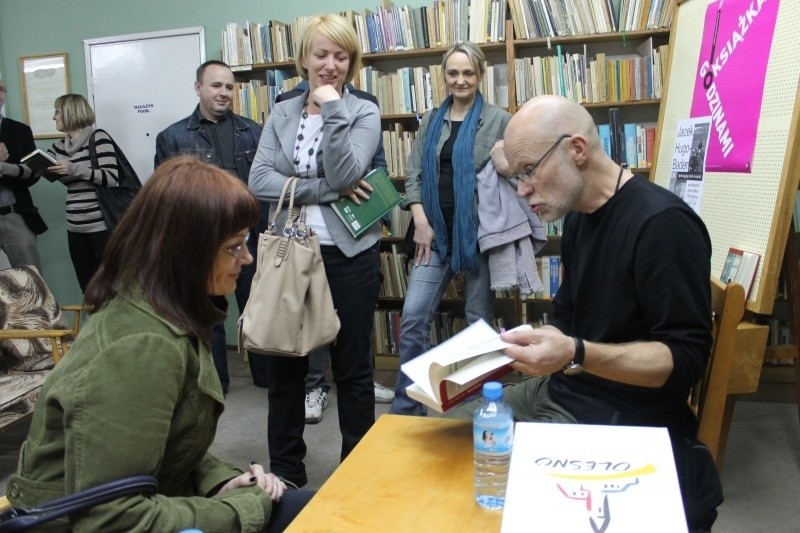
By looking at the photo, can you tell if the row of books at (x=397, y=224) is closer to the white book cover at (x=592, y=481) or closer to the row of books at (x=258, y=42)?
the row of books at (x=258, y=42)

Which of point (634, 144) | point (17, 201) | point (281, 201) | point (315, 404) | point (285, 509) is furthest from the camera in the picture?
point (17, 201)

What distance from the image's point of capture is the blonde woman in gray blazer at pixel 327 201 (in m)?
2.21

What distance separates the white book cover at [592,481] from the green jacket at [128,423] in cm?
54

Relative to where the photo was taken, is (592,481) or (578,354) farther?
(578,354)

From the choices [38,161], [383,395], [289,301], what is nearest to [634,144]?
[383,395]

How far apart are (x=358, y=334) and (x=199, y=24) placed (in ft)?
9.98

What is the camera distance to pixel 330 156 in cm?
212

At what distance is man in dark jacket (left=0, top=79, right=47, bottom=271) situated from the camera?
4.16m

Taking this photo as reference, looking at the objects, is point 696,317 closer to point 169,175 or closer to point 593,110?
point 169,175

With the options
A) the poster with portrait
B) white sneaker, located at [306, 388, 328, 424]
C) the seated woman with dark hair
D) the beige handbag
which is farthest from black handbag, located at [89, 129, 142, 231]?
the seated woman with dark hair

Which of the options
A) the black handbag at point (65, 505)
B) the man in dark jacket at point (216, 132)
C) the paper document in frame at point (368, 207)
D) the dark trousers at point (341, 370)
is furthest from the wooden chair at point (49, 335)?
the black handbag at point (65, 505)

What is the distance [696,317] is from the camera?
52.9 inches

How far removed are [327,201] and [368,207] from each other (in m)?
0.14

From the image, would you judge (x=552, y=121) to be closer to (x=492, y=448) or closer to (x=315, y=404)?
(x=492, y=448)
